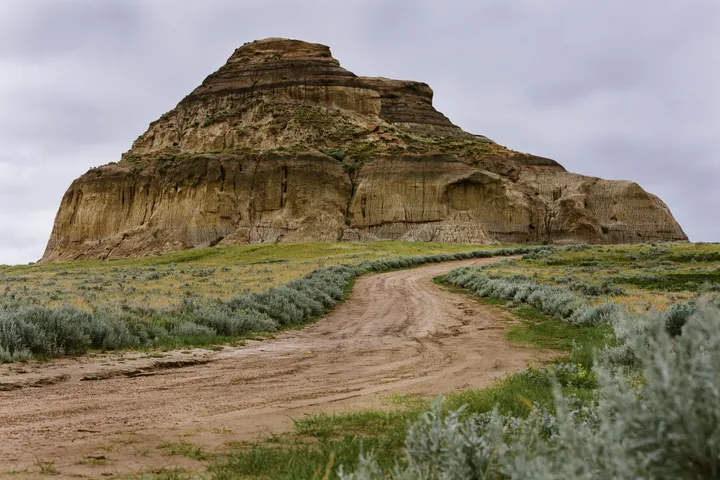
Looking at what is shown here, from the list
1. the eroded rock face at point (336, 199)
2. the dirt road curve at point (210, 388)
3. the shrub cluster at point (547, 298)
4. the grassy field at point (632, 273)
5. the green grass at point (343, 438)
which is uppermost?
the eroded rock face at point (336, 199)

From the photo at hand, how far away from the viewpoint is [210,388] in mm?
7512

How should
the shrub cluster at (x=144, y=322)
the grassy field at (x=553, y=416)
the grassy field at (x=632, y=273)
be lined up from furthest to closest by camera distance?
the grassy field at (x=632, y=273) < the shrub cluster at (x=144, y=322) < the grassy field at (x=553, y=416)

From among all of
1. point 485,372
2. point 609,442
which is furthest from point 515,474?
point 485,372

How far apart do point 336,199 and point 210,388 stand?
232 ft

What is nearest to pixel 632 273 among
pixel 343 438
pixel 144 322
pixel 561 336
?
pixel 561 336

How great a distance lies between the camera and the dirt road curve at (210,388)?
16.2 feet

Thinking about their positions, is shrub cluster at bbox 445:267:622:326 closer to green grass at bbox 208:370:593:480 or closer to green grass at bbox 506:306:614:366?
green grass at bbox 506:306:614:366

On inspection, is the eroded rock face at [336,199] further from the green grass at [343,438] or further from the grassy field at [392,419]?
the green grass at [343,438]

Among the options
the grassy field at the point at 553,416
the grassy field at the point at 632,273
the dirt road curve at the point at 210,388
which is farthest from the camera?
the grassy field at the point at 632,273

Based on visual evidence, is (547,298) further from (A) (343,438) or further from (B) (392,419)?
(A) (343,438)

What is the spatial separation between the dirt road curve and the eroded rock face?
2448 inches

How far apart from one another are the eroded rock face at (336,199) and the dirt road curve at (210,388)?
204 feet

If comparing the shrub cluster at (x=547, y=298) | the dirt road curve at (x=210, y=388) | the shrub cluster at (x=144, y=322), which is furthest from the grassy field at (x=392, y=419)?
the shrub cluster at (x=144, y=322)

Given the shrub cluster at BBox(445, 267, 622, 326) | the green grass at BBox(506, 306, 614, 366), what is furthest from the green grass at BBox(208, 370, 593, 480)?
the green grass at BBox(506, 306, 614, 366)
